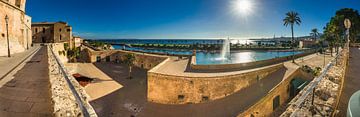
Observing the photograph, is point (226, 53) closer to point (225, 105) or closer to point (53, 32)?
point (225, 105)

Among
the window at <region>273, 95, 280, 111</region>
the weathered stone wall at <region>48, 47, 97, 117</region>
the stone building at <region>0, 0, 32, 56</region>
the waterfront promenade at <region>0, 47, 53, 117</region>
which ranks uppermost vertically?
the stone building at <region>0, 0, 32, 56</region>

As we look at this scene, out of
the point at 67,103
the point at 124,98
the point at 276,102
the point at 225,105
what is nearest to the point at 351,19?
the point at 276,102

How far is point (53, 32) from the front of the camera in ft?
146

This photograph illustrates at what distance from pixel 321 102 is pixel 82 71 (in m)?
35.1

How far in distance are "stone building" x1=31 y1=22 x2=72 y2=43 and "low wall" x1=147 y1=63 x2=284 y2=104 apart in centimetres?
3783

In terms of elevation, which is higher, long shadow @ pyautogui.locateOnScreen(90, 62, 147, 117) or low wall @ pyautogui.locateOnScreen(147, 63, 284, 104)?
low wall @ pyautogui.locateOnScreen(147, 63, 284, 104)

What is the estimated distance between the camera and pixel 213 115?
48.4 ft

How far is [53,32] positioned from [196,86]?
4504cm

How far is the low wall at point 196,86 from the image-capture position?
16.2 m

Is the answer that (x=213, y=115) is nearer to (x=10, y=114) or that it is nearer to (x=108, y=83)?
(x=10, y=114)

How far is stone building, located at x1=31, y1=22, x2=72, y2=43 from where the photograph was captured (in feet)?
144

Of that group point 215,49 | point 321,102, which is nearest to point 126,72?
point 321,102

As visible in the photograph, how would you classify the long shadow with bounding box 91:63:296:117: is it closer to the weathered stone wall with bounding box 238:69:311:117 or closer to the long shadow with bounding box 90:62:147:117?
the long shadow with bounding box 90:62:147:117

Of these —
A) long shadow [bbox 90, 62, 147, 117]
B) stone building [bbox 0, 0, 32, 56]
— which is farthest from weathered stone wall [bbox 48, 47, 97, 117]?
stone building [bbox 0, 0, 32, 56]
